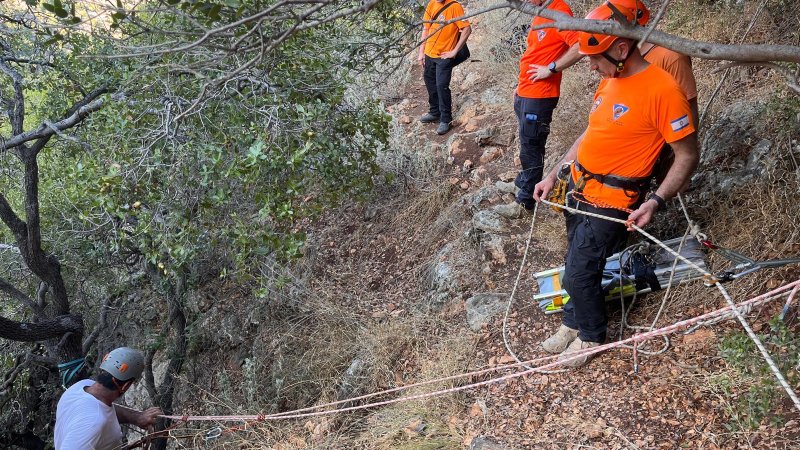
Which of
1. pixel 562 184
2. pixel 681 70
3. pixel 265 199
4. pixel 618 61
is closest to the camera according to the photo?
pixel 618 61

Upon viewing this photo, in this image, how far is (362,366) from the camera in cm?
464

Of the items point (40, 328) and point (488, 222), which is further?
point (40, 328)

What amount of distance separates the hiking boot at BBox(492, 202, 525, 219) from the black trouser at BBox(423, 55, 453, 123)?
2.08 m

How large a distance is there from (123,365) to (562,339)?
276cm

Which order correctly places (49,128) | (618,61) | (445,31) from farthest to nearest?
1. (445,31)
2. (49,128)
3. (618,61)

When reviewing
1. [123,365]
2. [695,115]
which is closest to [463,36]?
[695,115]

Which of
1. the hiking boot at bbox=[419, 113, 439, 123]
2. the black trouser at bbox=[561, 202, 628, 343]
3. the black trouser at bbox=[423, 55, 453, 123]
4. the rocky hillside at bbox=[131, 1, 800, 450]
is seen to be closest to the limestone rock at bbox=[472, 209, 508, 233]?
the rocky hillside at bbox=[131, 1, 800, 450]

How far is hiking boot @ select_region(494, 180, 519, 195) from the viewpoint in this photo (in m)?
5.30

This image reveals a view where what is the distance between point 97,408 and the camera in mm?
3729

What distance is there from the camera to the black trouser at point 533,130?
4461 mm

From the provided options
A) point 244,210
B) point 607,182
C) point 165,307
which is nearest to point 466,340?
point 607,182

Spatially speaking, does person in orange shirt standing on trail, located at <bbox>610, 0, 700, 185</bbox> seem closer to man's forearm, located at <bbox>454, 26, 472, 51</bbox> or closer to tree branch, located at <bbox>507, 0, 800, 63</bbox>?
tree branch, located at <bbox>507, 0, 800, 63</bbox>

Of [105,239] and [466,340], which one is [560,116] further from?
[105,239]

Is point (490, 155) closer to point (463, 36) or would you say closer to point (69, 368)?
point (463, 36)
